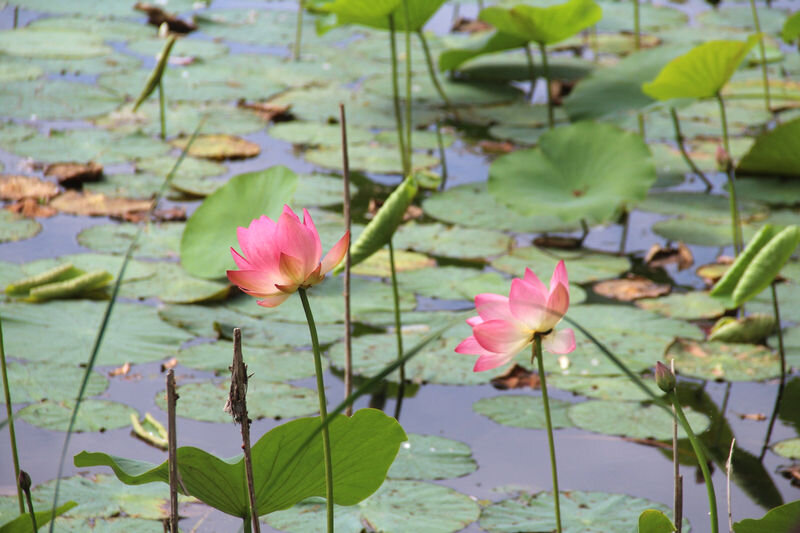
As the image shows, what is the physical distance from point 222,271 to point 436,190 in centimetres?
93

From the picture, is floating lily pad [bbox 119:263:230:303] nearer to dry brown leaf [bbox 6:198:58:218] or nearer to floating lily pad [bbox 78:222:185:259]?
floating lily pad [bbox 78:222:185:259]

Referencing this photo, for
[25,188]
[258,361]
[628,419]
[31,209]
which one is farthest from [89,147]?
[628,419]

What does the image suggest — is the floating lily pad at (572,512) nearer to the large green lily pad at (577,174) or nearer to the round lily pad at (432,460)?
the round lily pad at (432,460)

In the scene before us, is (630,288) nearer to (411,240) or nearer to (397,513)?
(411,240)

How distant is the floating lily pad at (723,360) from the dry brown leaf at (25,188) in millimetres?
1700

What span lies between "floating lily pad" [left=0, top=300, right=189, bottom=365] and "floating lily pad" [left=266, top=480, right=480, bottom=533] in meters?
0.59

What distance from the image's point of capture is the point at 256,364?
5.65 ft

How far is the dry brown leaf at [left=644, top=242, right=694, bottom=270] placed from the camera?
88.9 inches

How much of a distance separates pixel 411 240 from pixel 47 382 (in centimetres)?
103

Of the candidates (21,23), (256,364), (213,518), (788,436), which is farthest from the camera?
(21,23)

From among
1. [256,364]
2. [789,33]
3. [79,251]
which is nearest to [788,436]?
[256,364]

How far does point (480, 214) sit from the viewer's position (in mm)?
2488

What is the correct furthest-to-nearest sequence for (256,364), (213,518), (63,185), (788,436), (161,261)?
(63,185) < (161,261) < (256,364) < (788,436) < (213,518)

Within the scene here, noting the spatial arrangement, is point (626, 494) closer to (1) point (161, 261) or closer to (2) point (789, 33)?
(1) point (161, 261)
